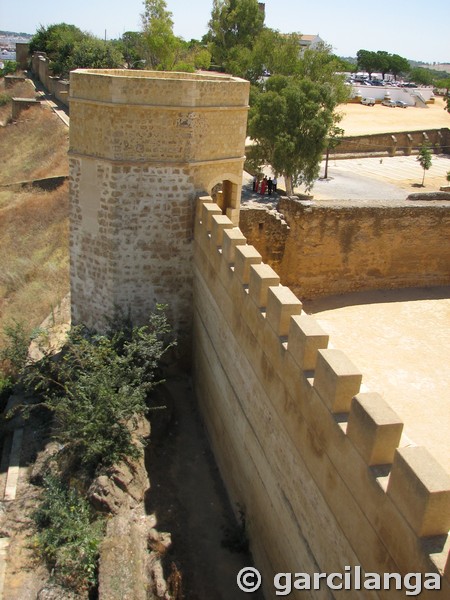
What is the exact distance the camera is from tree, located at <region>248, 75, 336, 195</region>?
23.0m

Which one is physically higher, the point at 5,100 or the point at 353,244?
the point at 5,100

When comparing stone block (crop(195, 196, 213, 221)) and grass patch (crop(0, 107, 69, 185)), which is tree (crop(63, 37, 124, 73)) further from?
stone block (crop(195, 196, 213, 221))

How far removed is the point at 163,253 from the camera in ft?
33.3

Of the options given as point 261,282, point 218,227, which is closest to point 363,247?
point 218,227

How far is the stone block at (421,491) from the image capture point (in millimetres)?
3625

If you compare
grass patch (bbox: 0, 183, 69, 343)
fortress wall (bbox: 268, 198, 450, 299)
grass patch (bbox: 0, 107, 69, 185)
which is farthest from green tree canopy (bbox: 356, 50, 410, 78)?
fortress wall (bbox: 268, 198, 450, 299)

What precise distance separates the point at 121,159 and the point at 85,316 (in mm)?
3016

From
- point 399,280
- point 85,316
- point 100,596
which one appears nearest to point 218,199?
point 85,316

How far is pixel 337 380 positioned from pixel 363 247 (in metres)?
8.93

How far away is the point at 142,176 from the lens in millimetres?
9547

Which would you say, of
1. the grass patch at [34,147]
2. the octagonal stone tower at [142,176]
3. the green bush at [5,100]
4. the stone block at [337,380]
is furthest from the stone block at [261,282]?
the green bush at [5,100]

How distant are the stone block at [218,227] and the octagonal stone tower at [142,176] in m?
1.27

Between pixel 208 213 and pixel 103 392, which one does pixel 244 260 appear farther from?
pixel 103 392

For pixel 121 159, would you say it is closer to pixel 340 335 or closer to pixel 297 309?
pixel 297 309
